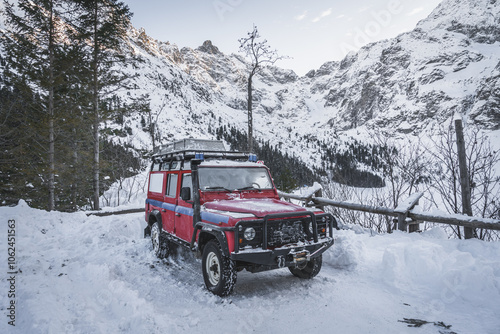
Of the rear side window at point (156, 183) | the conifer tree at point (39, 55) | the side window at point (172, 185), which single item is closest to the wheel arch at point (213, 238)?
the side window at point (172, 185)

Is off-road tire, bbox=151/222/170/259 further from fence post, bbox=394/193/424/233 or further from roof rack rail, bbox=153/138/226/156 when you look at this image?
fence post, bbox=394/193/424/233

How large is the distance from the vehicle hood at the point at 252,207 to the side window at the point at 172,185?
149cm

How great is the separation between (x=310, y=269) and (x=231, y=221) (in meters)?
1.96

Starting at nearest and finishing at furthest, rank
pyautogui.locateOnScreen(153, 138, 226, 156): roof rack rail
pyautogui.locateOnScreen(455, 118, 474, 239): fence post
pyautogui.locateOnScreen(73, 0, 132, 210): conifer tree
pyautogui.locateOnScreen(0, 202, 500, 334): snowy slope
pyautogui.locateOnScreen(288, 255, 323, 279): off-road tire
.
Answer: pyautogui.locateOnScreen(0, 202, 500, 334): snowy slope < pyautogui.locateOnScreen(288, 255, 323, 279): off-road tire < pyautogui.locateOnScreen(455, 118, 474, 239): fence post < pyautogui.locateOnScreen(153, 138, 226, 156): roof rack rail < pyautogui.locateOnScreen(73, 0, 132, 210): conifer tree

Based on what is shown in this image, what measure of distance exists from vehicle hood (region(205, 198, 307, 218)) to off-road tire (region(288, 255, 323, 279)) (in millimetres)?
1046

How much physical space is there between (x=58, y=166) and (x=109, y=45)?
6.57 metres

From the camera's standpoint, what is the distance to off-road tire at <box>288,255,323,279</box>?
5.07 metres

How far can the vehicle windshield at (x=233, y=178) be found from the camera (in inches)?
219

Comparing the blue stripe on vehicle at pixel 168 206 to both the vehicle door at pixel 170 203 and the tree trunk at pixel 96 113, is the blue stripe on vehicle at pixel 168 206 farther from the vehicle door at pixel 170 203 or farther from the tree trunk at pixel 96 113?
the tree trunk at pixel 96 113

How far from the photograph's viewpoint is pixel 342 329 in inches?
136

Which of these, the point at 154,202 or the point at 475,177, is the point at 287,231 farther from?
the point at 475,177

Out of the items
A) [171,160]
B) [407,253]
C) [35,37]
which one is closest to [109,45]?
[35,37]

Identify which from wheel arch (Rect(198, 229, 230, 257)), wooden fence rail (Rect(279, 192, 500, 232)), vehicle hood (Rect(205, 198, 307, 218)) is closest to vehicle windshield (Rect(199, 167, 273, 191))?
vehicle hood (Rect(205, 198, 307, 218))

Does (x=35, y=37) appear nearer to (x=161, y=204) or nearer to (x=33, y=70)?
(x=33, y=70)
